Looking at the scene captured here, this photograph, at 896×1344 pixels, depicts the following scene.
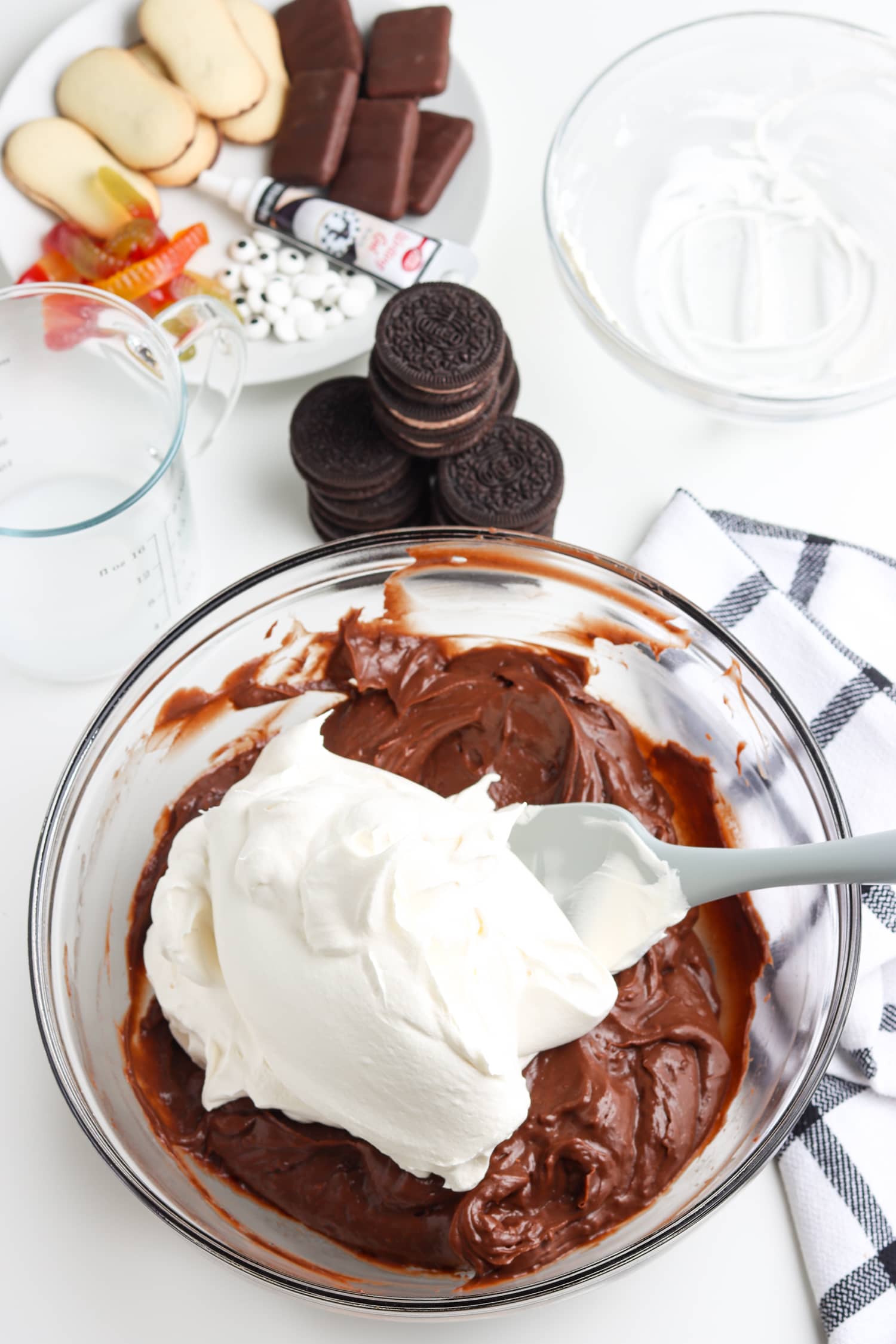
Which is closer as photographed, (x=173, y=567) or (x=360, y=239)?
(x=173, y=567)

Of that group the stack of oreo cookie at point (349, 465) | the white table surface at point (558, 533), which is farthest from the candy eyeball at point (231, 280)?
the stack of oreo cookie at point (349, 465)

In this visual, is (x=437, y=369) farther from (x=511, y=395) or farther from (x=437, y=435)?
(x=511, y=395)

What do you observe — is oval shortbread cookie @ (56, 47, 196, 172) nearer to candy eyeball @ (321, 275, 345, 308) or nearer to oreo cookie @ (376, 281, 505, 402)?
candy eyeball @ (321, 275, 345, 308)

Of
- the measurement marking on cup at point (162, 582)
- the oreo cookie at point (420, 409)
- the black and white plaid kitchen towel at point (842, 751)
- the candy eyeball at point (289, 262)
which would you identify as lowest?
the black and white plaid kitchen towel at point (842, 751)

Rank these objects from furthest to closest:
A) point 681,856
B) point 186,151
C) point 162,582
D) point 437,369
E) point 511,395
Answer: point 186,151, point 511,395, point 162,582, point 437,369, point 681,856

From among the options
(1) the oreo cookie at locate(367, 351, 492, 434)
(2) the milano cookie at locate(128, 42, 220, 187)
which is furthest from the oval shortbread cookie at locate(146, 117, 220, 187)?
(1) the oreo cookie at locate(367, 351, 492, 434)

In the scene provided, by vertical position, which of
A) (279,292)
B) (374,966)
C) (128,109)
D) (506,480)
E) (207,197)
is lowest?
(374,966)

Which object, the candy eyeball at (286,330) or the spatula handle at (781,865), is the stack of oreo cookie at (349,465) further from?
the spatula handle at (781,865)

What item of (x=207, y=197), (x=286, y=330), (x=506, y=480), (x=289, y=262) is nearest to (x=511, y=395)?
(x=506, y=480)
